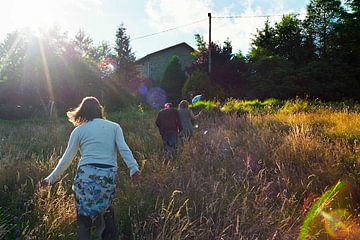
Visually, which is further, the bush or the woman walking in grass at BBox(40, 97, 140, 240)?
the bush

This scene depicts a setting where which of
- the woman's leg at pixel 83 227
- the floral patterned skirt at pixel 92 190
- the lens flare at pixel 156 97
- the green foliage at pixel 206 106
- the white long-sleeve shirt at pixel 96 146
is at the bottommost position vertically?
the lens flare at pixel 156 97

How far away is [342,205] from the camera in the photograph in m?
4.97

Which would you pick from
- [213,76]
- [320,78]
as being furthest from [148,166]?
[320,78]

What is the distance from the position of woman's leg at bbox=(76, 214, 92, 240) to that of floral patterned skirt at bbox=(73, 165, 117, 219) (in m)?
0.05

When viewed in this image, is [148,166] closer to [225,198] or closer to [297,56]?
[225,198]

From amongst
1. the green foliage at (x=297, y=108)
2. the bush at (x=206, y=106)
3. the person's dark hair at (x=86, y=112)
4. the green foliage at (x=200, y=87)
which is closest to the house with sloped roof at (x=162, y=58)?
the green foliage at (x=200, y=87)

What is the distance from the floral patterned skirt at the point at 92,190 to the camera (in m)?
3.83

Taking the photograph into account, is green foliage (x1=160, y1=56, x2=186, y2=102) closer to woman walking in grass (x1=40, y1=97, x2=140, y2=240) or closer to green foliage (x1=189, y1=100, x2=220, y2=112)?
green foliage (x1=189, y1=100, x2=220, y2=112)

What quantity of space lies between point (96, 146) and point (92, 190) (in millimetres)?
432

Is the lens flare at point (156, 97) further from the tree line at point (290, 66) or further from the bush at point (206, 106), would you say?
the bush at point (206, 106)

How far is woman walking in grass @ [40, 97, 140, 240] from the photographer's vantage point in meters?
3.84

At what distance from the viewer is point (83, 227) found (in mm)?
3826

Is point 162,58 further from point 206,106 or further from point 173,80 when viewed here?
point 206,106

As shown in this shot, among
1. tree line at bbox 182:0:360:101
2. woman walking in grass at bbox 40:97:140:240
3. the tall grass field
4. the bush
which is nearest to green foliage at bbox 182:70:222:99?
tree line at bbox 182:0:360:101
